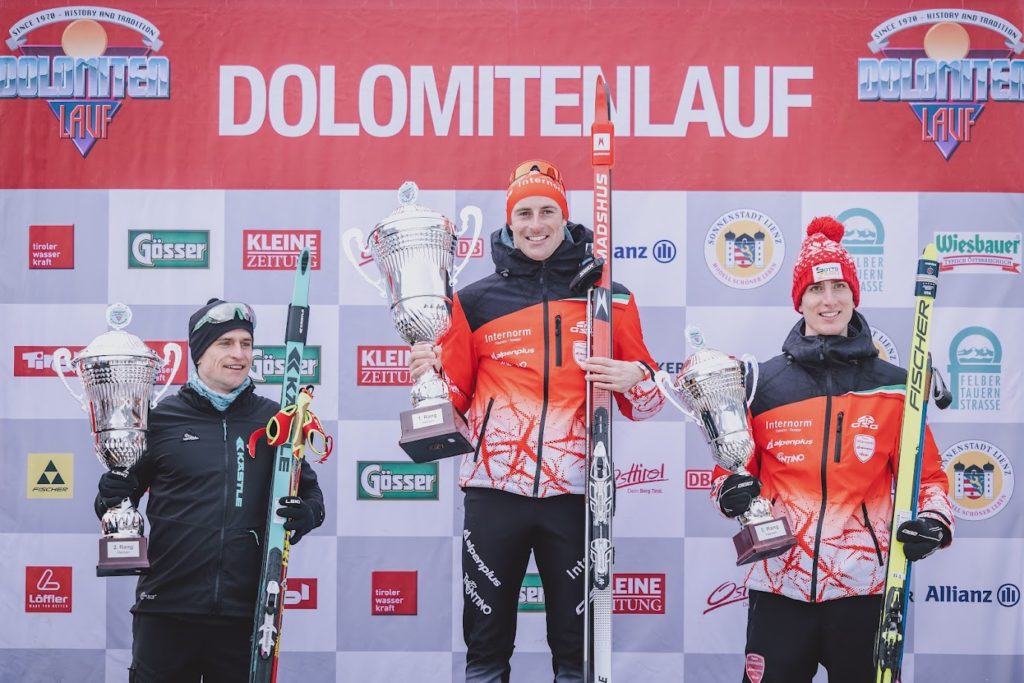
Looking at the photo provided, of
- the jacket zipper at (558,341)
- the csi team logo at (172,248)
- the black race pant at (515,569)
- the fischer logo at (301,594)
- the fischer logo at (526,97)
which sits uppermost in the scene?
the fischer logo at (526,97)

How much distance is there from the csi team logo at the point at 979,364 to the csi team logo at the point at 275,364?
2271 mm

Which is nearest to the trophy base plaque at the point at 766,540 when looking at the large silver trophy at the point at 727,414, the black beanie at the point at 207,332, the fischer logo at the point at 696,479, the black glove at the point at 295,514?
the large silver trophy at the point at 727,414

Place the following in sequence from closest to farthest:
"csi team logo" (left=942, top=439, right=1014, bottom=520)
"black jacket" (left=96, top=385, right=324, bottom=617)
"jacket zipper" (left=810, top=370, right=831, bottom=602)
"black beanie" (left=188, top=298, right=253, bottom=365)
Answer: "jacket zipper" (left=810, top=370, right=831, bottom=602) < "black jacket" (left=96, top=385, right=324, bottom=617) < "black beanie" (left=188, top=298, right=253, bottom=365) < "csi team logo" (left=942, top=439, right=1014, bottom=520)

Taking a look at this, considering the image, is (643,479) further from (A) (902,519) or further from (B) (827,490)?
(A) (902,519)

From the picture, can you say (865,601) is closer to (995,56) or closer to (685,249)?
(685,249)

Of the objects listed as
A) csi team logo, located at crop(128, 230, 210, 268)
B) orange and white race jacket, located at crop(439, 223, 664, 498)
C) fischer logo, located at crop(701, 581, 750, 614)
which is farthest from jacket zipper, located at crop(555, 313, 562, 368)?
csi team logo, located at crop(128, 230, 210, 268)

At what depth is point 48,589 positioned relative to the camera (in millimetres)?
3686

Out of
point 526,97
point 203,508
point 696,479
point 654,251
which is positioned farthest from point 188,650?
point 526,97

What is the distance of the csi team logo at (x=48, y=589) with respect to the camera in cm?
368

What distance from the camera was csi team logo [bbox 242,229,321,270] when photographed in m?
3.70

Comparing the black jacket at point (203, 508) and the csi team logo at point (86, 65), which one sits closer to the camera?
the black jacket at point (203, 508)

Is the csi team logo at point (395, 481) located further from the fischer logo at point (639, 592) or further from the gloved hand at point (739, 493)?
the gloved hand at point (739, 493)

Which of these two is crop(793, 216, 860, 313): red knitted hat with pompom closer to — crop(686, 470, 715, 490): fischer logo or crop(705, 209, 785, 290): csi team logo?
crop(705, 209, 785, 290): csi team logo

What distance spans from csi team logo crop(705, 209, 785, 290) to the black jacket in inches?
68.5
